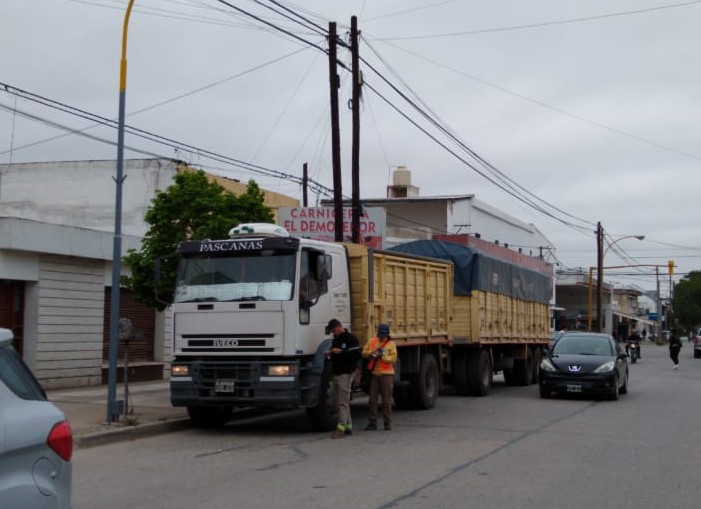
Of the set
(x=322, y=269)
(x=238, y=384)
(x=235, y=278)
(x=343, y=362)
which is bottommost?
(x=238, y=384)

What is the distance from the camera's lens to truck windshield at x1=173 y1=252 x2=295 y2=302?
13898mm

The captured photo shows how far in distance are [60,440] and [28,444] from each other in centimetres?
24

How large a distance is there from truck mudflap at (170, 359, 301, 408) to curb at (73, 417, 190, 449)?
0.61 metres

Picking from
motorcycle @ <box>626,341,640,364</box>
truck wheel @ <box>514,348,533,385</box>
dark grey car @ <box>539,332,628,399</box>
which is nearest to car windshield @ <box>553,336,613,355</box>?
dark grey car @ <box>539,332,628,399</box>

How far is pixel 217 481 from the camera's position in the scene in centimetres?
990

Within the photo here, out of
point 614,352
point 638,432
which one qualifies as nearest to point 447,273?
point 614,352

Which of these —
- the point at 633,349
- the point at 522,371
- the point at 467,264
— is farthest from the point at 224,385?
the point at 633,349

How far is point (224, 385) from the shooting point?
13781 millimetres

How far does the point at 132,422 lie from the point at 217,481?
455cm

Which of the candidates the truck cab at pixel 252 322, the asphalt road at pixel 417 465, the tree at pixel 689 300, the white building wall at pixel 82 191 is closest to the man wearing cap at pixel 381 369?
the asphalt road at pixel 417 465

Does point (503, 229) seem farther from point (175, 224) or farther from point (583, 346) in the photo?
point (175, 224)

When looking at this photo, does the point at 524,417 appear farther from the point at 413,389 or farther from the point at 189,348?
the point at 189,348

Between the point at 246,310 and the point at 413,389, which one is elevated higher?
the point at 246,310

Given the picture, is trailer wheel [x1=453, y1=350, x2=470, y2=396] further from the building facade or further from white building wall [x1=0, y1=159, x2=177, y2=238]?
white building wall [x1=0, y1=159, x2=177, y2=238]
